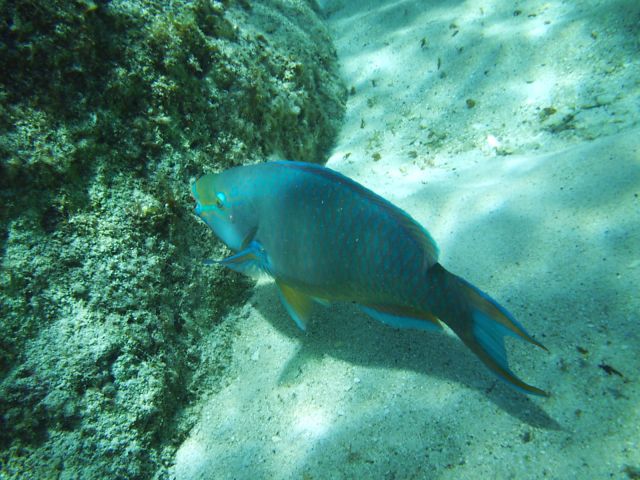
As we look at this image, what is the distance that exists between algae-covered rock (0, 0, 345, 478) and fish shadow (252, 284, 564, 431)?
1.73 feet

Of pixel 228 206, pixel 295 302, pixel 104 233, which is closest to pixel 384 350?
pixel 295 302

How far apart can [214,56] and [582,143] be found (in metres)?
3.31

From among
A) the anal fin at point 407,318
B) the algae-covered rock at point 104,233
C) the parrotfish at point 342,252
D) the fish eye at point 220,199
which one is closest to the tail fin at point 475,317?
the parrotfish at point 342,252

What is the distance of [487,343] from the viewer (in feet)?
5.80

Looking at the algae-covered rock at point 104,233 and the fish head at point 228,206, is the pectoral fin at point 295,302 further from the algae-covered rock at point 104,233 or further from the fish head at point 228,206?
the algae-covered rock at point 104,233

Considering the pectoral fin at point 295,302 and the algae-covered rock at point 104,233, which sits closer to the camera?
the algae-covered rock at point 104,233

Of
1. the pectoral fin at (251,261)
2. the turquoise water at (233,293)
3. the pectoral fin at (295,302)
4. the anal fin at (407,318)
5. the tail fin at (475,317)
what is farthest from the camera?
the pectoral fin at (295,302)

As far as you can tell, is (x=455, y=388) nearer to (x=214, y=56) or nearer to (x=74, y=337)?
(x=74, y=337)

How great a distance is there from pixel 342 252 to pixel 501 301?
3.82 ft

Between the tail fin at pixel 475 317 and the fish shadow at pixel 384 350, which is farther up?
the tail fin at pixel 475 317

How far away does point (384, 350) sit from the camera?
2.39 m

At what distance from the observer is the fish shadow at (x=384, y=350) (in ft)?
6.31

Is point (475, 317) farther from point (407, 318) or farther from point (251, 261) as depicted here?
point (251, 261)

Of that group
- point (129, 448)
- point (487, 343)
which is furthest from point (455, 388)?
point (129, 448)
